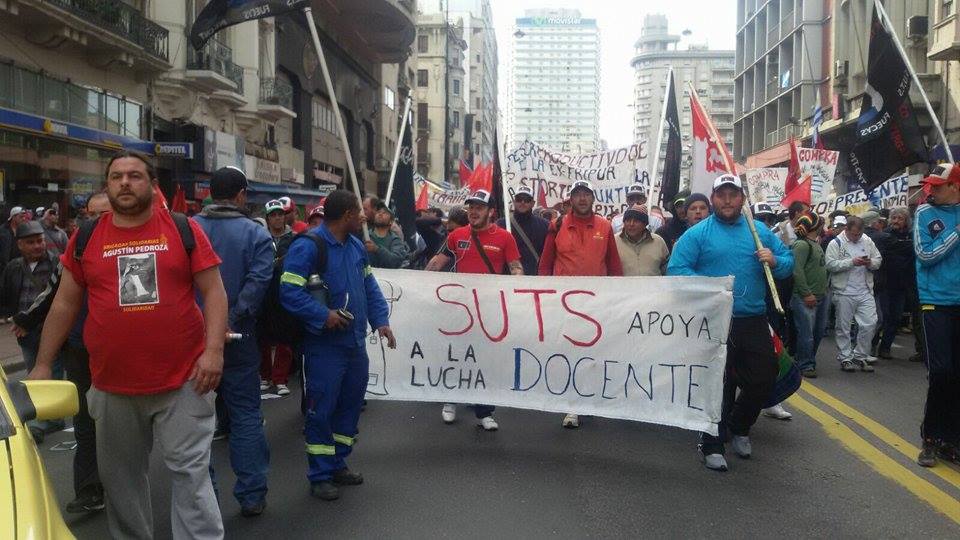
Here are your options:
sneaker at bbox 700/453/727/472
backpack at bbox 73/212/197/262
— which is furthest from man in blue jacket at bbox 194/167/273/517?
sneaker at bbox 700/453/727/472

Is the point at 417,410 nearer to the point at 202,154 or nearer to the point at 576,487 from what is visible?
the point at 576,487

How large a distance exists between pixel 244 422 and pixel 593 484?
6.83 feet

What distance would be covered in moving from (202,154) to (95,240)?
72.5 ft

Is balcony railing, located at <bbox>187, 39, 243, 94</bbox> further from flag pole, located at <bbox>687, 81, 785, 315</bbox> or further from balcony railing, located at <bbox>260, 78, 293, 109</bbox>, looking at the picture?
flag pole, located at <bbox>687, 81, 785, 315</bbox>

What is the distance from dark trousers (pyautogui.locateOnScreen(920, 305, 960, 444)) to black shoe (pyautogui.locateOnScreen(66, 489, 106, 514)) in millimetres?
5122

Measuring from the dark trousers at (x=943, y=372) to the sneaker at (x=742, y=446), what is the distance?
3.69 feet

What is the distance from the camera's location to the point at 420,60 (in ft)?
285

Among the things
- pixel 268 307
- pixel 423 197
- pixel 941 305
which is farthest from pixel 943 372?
pixel 423 197

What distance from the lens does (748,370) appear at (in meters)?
5.94

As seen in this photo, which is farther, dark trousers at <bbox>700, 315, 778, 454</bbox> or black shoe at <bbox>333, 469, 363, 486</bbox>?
dark trousers at <bbox>700, 315, 778, 454</bbox>

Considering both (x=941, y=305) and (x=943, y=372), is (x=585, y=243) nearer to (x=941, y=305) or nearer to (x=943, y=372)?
(x=941, y=305)

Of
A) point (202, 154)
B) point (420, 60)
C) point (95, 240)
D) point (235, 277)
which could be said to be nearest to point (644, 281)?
→ point (235, 277)

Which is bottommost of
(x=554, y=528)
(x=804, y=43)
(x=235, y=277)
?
(x=554, y=528)

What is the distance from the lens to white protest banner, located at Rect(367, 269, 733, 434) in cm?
611
